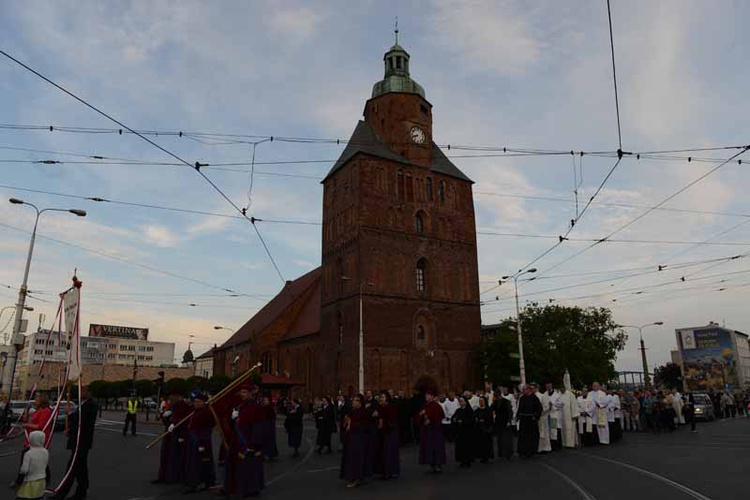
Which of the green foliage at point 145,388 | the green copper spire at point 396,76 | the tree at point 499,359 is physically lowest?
the green foliage at point 145,388

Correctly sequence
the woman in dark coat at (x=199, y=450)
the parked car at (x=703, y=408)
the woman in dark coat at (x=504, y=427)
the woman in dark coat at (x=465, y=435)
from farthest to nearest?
the parked car at (x=703, y=408) < the woman in dark coat at (x=504, y=427) < the woman in dark coat at (x=465, y=435) < the woman in dark coat at (x=199, y=450)

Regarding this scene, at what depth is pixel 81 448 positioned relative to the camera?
9.22 m

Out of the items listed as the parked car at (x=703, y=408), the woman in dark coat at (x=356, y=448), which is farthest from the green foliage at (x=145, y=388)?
the woman in dark coat at (x=356, y=448)

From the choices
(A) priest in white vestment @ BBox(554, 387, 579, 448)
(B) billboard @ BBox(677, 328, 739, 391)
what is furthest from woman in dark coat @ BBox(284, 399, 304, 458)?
(B) billboard @ BBox(677, 328, 739, 391)

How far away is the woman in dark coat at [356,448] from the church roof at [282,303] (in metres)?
39.0

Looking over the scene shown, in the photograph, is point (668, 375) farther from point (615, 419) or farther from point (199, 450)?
point (199, 450)

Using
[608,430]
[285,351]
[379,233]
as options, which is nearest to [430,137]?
[379,233]

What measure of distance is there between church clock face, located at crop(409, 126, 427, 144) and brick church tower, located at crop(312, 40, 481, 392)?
0.31 ft

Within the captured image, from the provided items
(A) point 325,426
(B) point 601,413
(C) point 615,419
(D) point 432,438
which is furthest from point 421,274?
(D) point 432,438

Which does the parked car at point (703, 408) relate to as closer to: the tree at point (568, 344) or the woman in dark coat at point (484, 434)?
the tree at point (568, 344)

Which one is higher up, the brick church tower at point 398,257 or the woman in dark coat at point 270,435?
the brick church tower at point 398,257

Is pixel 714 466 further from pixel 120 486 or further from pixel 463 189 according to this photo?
pixel 463 189

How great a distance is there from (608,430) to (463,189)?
29.2 metres

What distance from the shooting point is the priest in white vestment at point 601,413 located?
17859 mm
